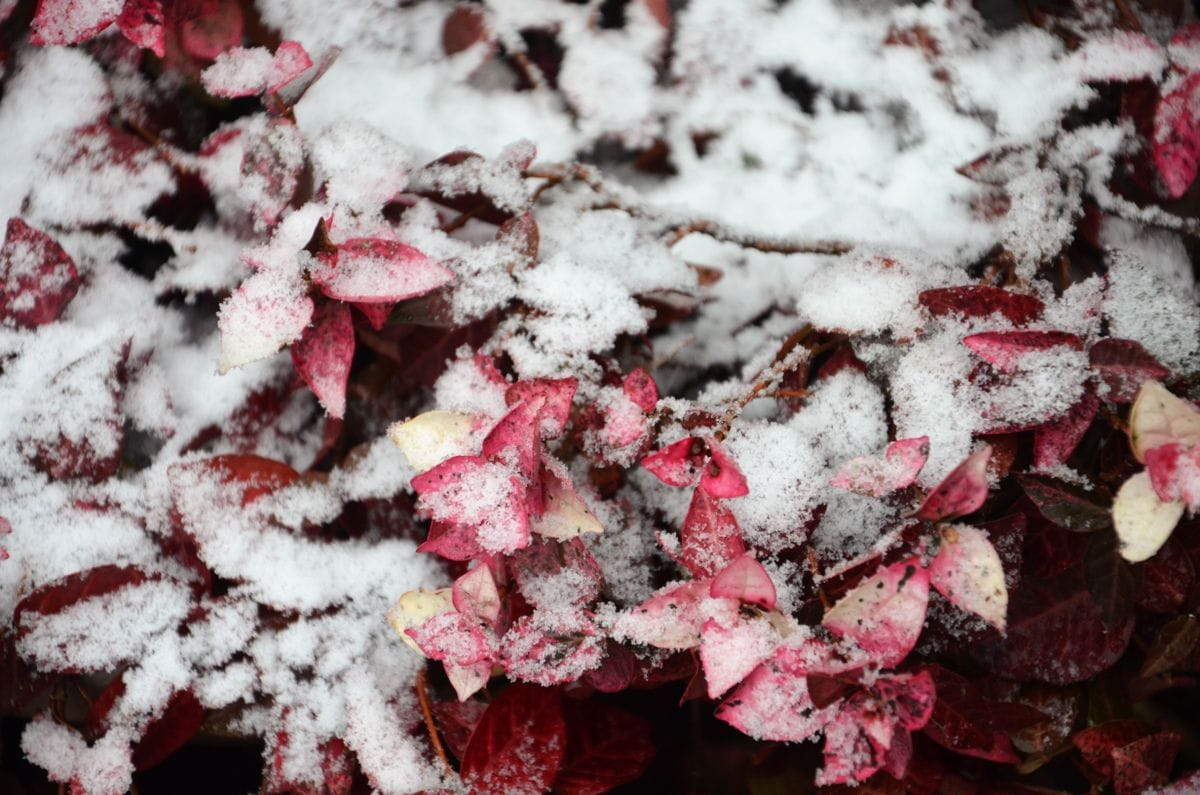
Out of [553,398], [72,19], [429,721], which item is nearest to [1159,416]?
[553,398]

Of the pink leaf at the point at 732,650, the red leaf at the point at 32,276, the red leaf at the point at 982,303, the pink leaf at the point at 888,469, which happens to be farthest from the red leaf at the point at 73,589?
the red leaf at the point at 982,303

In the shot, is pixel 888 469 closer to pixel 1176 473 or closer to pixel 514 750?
pixel 1176 473

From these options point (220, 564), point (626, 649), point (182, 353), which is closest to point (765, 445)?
point (626, 649)

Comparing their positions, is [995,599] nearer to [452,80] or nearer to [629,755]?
[629,755]

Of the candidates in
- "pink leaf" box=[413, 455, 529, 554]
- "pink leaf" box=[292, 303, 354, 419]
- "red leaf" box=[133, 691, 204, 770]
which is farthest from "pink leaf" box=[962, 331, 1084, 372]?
"red leaf" box=[133, 691, 204, 770]

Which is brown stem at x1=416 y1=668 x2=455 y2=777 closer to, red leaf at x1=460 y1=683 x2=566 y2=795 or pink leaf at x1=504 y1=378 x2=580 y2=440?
red leaf at x1=460 y1=683 x2=566 y2=795

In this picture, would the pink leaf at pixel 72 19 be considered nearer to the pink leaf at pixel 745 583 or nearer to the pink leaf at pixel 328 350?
the pink leaf at pixel 328 350
